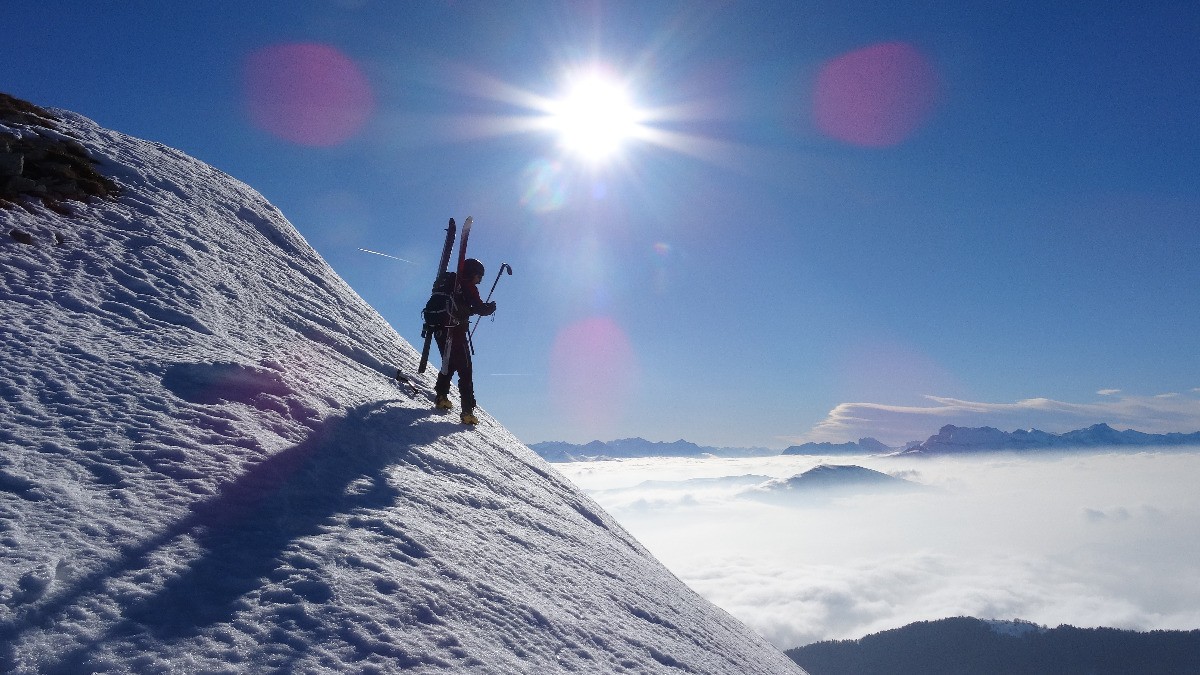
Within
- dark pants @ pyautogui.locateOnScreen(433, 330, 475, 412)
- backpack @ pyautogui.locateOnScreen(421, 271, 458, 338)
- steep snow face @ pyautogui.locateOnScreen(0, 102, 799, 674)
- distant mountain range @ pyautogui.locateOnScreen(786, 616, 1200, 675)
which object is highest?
backpack @ pyautogui.locateOnScreen(421, 271, 458, 338)

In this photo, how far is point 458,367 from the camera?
1087 centimetres

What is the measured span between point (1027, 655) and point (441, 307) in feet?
820

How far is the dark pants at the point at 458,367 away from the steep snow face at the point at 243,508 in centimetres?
97

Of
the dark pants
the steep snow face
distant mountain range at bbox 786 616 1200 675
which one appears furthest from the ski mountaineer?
distant mountain range at bbox 786 616 1200 675

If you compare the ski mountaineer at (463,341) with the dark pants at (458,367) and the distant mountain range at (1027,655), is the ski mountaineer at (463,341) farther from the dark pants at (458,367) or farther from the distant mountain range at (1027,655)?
the distant mountain range at (1027,655)

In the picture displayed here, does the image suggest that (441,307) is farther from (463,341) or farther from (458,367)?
(458,367)

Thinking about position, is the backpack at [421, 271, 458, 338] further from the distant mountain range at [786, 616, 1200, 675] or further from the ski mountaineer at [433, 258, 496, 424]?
the distant mountain range at [786, 616, 1200, 675]

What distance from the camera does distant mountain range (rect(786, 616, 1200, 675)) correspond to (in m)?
171

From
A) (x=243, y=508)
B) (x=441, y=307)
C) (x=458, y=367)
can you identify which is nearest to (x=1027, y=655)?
(x=458, y=367)

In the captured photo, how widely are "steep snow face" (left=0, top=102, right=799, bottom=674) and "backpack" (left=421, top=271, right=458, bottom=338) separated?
1.59 m

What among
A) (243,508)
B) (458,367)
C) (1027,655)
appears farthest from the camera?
(1027,655)

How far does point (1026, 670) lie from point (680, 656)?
24572cm

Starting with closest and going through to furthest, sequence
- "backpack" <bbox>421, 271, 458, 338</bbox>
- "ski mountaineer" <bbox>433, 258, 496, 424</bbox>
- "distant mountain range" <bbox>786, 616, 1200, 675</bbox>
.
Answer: "ski mountaineer" <bbox>433, 258, 496, 424</bbox> → "backpack" <bbox>421, 271, 458, 338</bbox> → "distant mountain range" <bbox>786, 616, 1200, 675</bbox>

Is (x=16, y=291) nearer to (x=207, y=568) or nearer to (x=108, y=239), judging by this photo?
(x=108, y=239)
